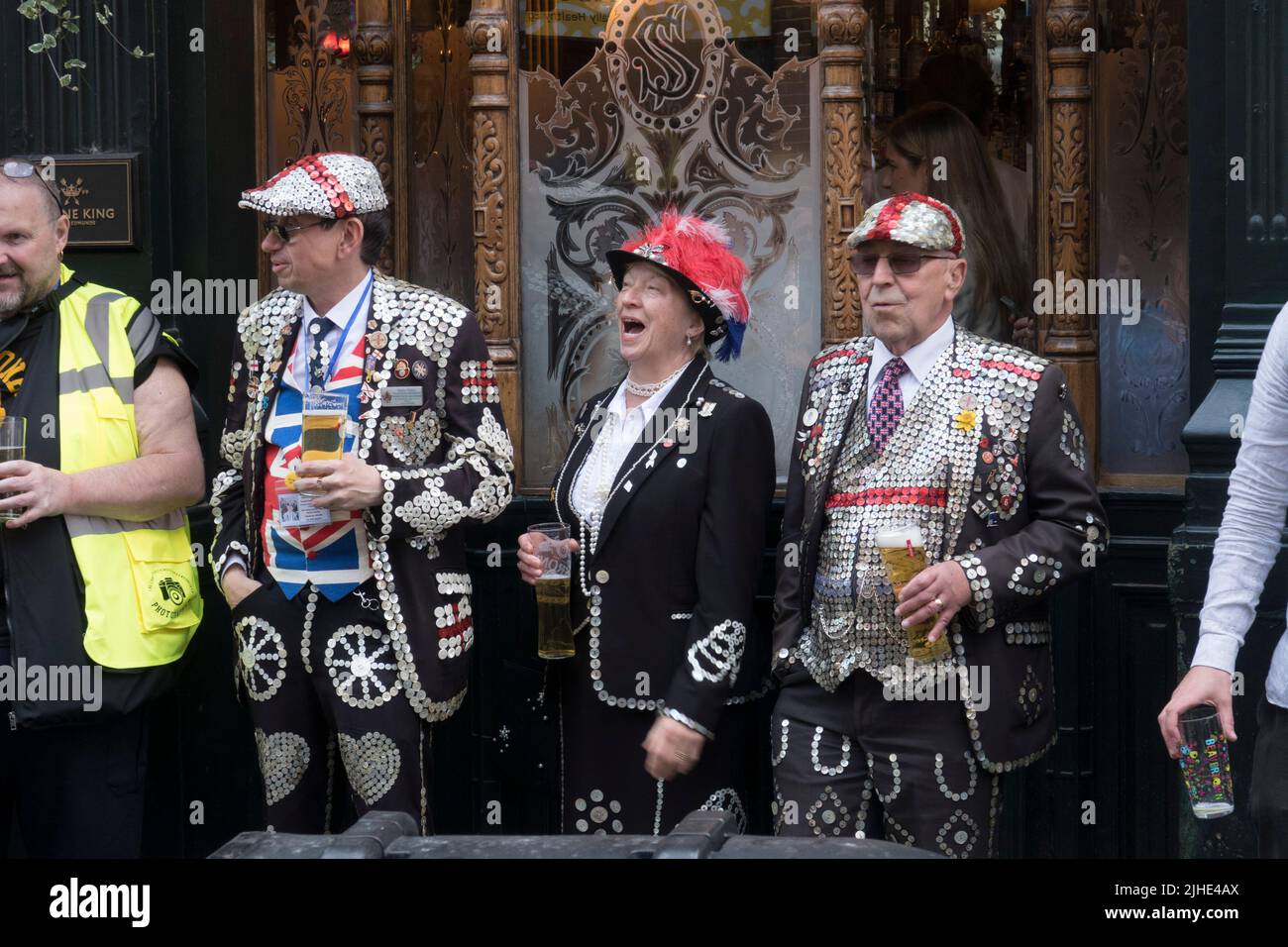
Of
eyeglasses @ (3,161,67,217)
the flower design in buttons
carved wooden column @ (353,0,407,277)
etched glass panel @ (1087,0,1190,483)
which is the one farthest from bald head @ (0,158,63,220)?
etched glass panel @ (1087,0,1190,483)

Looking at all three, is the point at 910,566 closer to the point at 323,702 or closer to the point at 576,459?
the point at 576,459

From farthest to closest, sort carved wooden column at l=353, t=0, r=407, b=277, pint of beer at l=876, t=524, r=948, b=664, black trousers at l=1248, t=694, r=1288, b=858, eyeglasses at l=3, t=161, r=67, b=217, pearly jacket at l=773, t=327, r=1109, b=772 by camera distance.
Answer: carved wooden column at l=353, t=0, r=407, b=277, eyeglasses at l=3, t=161, r=67, b=217, pearly jacket at l=773, t=327, r=1109, b=772, pint of beer at l=876, t=524, r=948, b=664, black trousers at l=1248, t=694, r=1288, b=858

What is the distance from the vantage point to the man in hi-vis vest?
4375 millimetres

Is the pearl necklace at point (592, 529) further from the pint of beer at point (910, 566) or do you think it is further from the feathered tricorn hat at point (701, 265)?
the pint of beer at point (910, 566)

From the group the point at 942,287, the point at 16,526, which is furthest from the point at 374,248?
the point at 942,287

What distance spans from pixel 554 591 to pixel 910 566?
36.9 inches

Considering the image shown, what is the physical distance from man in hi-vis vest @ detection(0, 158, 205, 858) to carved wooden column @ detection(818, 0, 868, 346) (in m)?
1.90

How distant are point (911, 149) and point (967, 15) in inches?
16.1

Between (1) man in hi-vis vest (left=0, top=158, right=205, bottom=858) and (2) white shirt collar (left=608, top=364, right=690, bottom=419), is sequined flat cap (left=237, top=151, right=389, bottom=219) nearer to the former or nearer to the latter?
(1) man in hi-vis vest (left=0, top=158, right=205, bottom=858)

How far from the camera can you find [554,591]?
4.38m

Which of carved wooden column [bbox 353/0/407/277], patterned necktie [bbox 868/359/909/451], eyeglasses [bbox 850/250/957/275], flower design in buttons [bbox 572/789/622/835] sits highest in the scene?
carved wooden column [bbox 353/0/407/277]

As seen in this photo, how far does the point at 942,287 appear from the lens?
414cm

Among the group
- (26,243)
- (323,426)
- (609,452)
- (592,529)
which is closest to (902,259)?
(609,452)

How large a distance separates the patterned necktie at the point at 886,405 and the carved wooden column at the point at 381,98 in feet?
6.84
